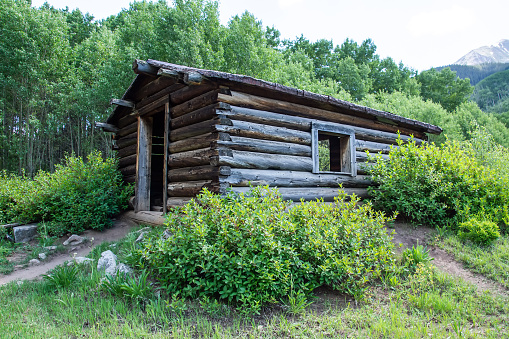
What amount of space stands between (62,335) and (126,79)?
17887 mm

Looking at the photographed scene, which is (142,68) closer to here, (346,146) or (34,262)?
(34,262)

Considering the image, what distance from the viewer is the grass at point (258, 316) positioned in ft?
10.9

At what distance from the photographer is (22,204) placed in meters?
8.61

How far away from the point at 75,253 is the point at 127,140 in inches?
239

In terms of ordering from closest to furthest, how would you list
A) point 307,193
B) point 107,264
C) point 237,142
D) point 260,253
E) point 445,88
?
point 260,253 → point 107,264 → point 237,142 → point 307,193 → point 445,88

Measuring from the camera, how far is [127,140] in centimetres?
1015

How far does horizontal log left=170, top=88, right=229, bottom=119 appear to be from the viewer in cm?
664

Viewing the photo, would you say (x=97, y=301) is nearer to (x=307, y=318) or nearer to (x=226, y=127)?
(x=307, y=318)

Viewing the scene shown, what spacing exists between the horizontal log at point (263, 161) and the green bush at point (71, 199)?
4014 mm

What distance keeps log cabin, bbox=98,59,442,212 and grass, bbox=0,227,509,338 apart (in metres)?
2.76

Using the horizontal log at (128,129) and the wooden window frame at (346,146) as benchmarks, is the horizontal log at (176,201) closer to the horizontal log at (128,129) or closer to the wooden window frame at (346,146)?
the horizontal log at (128,129)

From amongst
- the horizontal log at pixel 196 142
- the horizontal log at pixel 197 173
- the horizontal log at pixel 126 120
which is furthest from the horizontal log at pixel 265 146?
the horizontal log at pixel 126 120

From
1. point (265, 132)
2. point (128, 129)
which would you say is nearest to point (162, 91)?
point (128, 129)

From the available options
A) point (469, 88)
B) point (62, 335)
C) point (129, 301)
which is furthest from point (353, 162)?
point (469, 88)
